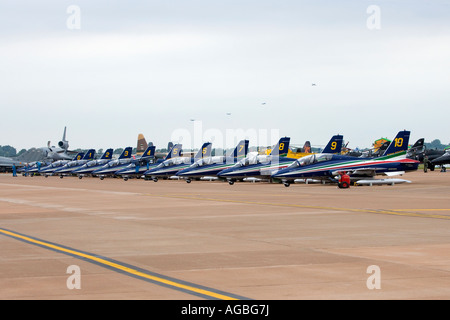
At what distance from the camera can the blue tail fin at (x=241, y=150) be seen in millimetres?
59969

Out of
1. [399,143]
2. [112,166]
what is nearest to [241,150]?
[399,143]

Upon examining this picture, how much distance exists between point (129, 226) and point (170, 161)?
46718 millimetres

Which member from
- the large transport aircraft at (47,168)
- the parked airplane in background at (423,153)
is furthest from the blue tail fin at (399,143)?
the large transport aircraft at (47,168)

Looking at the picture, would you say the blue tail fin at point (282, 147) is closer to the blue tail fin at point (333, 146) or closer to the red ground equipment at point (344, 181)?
the blue tail fin at point (333, 146)

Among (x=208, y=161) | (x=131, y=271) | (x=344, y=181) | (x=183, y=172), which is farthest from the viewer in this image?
(x=183, y=172)

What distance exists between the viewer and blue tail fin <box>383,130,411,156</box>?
4628cm

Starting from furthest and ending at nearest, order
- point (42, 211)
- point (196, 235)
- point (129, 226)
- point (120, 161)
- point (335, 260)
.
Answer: point (120, 161) → point (42, 211) → point (129, 226) → point (196, 235) → point (335, 260)

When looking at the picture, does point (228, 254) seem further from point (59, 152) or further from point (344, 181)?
point (59, 152)

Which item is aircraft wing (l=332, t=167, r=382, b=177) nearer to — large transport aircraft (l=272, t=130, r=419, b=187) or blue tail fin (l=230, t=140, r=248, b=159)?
large transport aircraft (l=272, t=130, r=419, b=187)

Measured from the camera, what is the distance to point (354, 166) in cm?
4509

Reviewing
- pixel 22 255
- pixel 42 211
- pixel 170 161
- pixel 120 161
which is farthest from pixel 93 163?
pixel 22 255

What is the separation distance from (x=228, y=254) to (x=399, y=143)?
3591 centimetres
